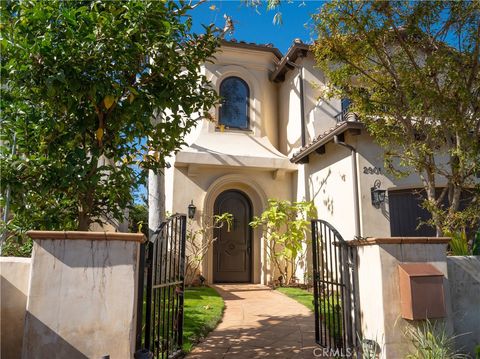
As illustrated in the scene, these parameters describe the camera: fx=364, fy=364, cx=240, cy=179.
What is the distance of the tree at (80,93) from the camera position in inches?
134

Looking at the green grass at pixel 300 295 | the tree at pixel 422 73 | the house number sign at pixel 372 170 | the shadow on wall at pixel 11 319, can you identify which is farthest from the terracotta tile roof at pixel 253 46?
the shadow on wall at pixel 11 319

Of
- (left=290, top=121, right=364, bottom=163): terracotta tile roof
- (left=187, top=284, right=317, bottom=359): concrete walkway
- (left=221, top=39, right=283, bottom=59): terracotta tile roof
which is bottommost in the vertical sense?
(left=187, top=284, right=317, bottom=359): concrete walkway

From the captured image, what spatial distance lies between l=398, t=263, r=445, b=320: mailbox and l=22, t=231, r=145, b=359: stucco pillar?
9.54ft

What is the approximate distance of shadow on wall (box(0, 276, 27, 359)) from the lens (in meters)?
3.43

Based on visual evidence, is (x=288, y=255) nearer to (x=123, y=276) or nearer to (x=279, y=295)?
(x=279, y=295)

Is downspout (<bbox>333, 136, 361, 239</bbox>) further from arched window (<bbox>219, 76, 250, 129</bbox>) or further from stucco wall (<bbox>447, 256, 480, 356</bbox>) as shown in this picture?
arched window (<bbox>219, 76, 250, 129</bbox>)

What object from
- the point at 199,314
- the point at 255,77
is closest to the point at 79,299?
the point at 199,314

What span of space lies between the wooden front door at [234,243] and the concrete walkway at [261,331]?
2.44 metres

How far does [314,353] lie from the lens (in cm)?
477

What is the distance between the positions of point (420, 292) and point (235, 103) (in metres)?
9.70

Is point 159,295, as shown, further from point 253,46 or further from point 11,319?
point 253,46

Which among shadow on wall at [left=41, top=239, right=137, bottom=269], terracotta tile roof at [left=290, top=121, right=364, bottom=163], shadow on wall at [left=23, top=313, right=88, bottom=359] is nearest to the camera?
shadow on wall at [left=23, top=313, right=88, bottom=359]

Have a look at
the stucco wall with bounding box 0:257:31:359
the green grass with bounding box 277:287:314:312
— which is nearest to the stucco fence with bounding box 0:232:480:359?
the stucco wall with bounding box 0:257:31:359

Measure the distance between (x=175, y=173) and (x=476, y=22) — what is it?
27.0ft
